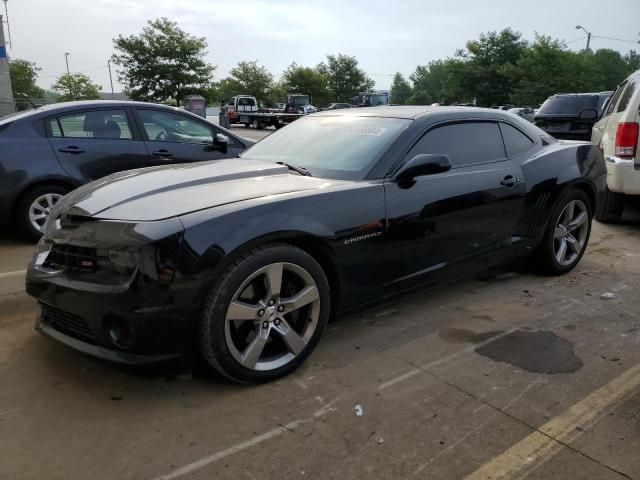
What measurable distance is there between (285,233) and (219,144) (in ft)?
11.2

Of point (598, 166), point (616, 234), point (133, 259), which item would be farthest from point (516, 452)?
point (616, 234)

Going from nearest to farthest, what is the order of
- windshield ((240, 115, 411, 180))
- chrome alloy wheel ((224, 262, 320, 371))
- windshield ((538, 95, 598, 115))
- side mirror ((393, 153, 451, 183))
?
1. chrome alloy wheel ((224, 262, 320, 371))
2. side mirror ((393, 153, 451, 183))
3. windshield ((240, 115, 411, 180))
4. windshield ((538, 95, 598, 115))

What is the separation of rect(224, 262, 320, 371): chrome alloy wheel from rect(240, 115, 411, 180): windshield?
806mm

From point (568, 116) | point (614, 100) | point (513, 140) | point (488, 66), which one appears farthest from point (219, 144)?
point (488, 66)

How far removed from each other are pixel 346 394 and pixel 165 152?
4341mm

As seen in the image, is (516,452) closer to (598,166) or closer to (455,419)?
(455,419)

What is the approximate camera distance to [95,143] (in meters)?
5.85

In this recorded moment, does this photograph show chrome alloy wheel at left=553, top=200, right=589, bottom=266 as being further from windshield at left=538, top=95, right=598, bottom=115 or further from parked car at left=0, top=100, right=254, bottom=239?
windshield at left=538, top=95, right=598, bottom=115

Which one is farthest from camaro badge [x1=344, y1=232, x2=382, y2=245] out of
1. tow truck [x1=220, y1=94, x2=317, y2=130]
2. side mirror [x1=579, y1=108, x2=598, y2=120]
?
tow truck [x1=220, y1=94, x2=317, y2=130]

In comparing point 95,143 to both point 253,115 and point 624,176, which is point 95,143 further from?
point 253,115

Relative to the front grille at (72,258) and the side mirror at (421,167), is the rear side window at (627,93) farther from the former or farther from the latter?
the front grille at (72,258)

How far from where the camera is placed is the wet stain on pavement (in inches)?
122

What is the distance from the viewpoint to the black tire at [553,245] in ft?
14.7

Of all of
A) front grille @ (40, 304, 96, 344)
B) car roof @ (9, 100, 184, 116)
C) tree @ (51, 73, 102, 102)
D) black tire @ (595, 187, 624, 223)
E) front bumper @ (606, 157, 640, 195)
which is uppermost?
tree @ (51, 73, 102, 102)
